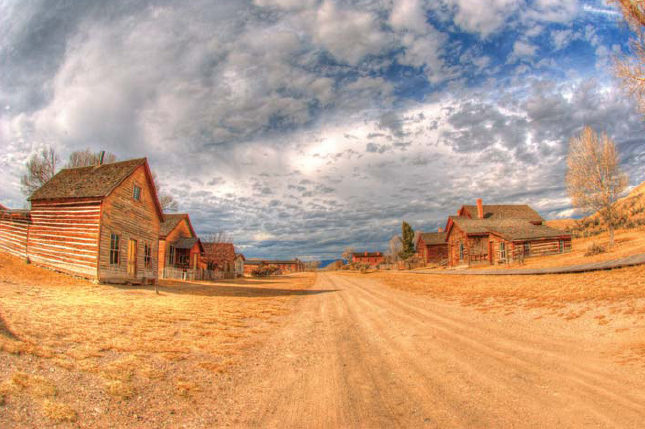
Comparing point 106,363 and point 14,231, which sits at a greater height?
point 14,231

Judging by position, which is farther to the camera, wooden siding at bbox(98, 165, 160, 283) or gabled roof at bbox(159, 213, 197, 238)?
gabled roof at bbox(159, 213, 197, 238)

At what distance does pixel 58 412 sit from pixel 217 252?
45.7 m

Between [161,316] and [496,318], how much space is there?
10138mm

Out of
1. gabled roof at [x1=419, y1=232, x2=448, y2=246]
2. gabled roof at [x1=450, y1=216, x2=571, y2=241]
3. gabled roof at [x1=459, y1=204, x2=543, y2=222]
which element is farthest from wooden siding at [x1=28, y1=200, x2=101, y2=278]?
Answer: gabled roof at [x1=419, y1=232, x2=448, y2=246]

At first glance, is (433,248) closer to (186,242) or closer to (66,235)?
(186,242)

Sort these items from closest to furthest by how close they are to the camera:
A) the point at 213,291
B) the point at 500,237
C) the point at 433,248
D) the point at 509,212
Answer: the point at 213,291, the point at 500,237, the point at 509,212, the point at 433,248

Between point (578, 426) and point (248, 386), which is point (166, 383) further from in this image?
point (578, 426)

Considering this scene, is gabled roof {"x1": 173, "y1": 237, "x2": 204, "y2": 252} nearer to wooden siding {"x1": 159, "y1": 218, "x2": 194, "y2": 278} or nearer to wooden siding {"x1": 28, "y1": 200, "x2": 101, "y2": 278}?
wooden siding {"x1": 159, "y1": 218, "x2": 194, "y2": 278}

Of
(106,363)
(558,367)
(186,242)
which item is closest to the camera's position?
(106,363)

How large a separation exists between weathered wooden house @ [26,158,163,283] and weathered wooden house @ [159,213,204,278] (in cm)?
1330

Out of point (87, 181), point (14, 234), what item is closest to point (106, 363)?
point (87, 181)

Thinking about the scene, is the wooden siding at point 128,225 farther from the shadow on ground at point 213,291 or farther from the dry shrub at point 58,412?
the dry shrub at point 58,412

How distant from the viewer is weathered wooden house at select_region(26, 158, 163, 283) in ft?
65.6

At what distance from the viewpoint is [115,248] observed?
21516mm
